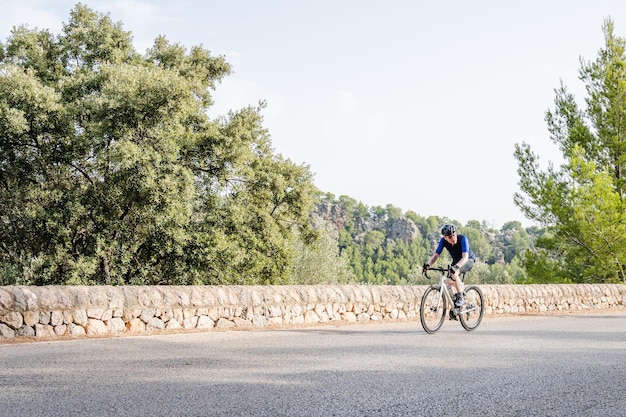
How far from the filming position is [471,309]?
10695 millimetres

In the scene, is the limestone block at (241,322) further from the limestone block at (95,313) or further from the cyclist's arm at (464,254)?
the cyclist's arm at (464,254)

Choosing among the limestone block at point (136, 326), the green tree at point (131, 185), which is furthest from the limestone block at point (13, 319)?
the green tree at point (131, 185)

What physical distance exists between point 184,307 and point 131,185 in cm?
1043

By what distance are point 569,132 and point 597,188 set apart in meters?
4.73

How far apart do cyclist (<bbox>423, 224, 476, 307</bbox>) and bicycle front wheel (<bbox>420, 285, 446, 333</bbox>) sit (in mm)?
309

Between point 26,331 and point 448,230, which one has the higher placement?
point 448,230

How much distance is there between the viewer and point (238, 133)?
22.6m

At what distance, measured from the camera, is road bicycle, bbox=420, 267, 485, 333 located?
9953 mm

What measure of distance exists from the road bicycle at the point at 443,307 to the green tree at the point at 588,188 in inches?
739

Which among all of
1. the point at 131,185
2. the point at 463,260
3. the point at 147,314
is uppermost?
the point at 131,185

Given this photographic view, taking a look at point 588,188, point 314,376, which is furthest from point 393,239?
point 314,376

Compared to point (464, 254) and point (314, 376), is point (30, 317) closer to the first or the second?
point (314, 376)

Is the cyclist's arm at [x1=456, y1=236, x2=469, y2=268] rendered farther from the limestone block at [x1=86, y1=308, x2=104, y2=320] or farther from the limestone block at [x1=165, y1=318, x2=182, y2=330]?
the limestone block at [x1=86, y1=308, x2=104, y2=320]

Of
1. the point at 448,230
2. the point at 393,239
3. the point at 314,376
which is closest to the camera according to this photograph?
the point at 314,376
